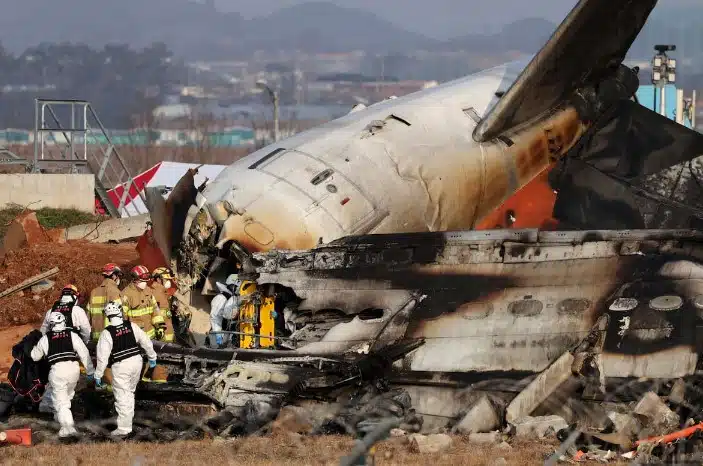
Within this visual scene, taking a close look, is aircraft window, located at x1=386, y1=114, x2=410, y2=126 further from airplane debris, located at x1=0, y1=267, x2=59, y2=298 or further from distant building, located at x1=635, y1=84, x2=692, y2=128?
distant building, located at x1=635, y1=84, x2=692, y2=128

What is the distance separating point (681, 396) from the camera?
14.3 m

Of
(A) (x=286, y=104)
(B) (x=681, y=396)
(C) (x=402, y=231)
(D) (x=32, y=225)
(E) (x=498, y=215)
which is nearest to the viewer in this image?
(B) (x=681, y=396)

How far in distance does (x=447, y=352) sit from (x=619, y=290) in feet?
7.49

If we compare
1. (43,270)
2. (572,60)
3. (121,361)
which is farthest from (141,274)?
(572,60)

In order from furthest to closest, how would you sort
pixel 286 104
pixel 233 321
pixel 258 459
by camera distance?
pixel 286 104 < pixel 233 321 < pixel 258 459

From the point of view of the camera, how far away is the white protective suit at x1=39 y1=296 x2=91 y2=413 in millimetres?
15609

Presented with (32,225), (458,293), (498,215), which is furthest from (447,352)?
(32,225)

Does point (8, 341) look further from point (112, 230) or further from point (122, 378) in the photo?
point (122, 378)

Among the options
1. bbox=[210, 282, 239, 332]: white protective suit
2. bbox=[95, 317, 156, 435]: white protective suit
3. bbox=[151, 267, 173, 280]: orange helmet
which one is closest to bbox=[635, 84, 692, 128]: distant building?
bbox=[210, 282, 239, 332]: white protective suit

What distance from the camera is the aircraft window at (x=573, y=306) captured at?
15.3 m

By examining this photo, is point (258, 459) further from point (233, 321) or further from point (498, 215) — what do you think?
point (498, 215)

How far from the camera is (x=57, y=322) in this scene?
14.8m

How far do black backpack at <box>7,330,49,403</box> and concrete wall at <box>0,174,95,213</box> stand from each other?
17980 millimetres

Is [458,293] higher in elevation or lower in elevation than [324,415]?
higher
